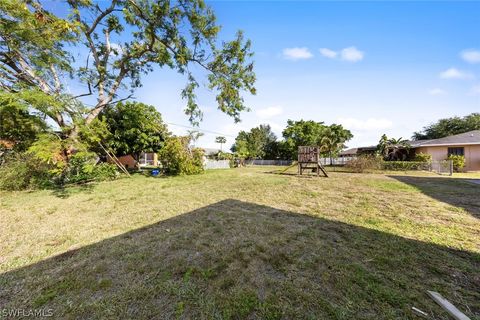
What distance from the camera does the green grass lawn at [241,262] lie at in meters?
1.82

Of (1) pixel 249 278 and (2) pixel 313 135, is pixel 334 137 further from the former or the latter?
(1) pixel 249 278

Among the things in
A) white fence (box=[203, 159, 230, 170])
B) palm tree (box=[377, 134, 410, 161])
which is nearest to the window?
palm tree (box=[377, 134, 410, 161])

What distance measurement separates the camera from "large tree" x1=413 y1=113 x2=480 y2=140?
100 ft

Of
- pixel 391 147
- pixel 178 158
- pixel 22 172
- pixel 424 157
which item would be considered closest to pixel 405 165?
pixel 424 157

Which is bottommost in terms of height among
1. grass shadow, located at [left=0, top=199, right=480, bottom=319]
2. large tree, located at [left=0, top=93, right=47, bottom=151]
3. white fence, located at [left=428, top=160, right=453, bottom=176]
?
grass shadow, located at [left=0, top=199, right=480, bottom=319]

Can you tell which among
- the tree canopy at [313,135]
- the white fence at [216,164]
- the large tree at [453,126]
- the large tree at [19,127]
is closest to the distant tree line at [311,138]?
the tree canopy at [313,135]

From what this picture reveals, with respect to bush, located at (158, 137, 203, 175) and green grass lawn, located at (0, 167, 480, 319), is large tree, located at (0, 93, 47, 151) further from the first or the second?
bush, located at (158, 137, 203, 175)

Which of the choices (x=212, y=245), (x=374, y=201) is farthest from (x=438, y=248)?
(x=212, y=245)

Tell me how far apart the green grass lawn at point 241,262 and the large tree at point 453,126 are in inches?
1578

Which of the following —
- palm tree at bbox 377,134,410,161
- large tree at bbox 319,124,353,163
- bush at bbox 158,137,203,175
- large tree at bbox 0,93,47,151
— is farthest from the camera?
large tree at bbox 319,124,353,163

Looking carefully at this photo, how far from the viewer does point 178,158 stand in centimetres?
1328

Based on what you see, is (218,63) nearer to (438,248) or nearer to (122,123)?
(122,123)

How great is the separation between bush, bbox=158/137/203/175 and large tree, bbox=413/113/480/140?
4228 cm

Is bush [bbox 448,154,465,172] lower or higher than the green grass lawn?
higher
